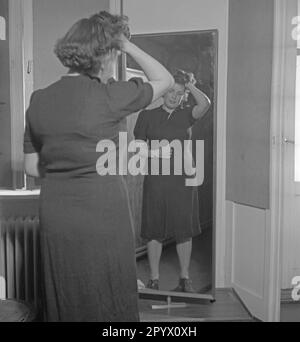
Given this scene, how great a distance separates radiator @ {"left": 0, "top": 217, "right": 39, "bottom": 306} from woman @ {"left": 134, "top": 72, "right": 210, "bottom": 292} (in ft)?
1.69

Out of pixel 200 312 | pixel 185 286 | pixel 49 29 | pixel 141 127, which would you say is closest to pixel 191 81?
pixel 141 127

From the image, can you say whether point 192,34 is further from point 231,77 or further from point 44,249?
point 44,249

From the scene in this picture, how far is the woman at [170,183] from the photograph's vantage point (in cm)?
193

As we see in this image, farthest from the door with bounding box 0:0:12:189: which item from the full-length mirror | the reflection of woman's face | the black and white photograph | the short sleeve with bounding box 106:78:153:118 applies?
the short sleeve with bounding box 106:78:153:118

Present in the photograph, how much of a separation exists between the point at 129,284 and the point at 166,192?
0.74 meters

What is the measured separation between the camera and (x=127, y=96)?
1173mm

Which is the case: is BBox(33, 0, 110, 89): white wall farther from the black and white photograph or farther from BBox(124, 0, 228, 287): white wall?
BBox(124, 0, 228, 287): white wall

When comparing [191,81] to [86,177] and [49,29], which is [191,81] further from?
[86,177]

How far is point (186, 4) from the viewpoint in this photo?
2.21m

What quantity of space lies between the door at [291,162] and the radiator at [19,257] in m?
1.19

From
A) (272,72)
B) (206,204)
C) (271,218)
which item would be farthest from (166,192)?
(272,72)

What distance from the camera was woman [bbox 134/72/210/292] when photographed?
1934 mm

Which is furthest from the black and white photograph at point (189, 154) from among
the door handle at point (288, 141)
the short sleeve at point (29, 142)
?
the short sleeve at point (29, 142)

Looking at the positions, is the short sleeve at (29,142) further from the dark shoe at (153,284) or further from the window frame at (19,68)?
the dark shoe at (153,284)
